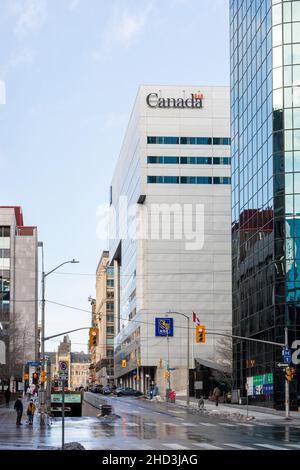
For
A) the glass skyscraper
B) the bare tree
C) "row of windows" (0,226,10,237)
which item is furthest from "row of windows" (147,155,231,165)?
the glass skyscraper

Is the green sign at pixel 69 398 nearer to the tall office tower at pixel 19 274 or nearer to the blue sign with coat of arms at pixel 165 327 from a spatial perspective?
the blue sign with coat of arms at pixel 165 327

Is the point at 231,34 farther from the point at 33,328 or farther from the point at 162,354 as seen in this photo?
the point at 33,328

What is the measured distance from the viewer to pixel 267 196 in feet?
238

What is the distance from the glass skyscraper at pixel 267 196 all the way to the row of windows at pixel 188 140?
56663 mm

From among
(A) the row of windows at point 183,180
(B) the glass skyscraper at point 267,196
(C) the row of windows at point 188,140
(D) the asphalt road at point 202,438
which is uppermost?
(C) the row of windows at point 188,140

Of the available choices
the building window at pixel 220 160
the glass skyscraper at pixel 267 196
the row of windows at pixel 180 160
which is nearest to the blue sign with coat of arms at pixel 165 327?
the glass skyscraper at pixel 267 196

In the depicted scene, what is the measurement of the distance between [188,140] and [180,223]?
48.0 ft

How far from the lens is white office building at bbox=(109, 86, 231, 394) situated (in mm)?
138750

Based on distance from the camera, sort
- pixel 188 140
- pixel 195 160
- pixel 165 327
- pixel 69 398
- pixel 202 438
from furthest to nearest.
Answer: pixel 195 160 < pixel 188 140 < pixel 165 327 < pixel 69 398 < pixel 202 438

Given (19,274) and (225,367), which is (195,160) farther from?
(19,274)

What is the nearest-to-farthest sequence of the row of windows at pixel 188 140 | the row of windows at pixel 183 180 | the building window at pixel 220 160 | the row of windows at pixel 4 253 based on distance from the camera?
1. the row of windows at pixel 188 140
2. the row of windows at pixel 183 180
3. the building window at pixel 220 160
4. the row of windows at pixel 4 253

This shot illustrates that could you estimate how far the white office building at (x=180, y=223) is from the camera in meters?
139

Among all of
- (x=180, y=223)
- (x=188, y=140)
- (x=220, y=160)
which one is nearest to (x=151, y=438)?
(x=180, y=223)
